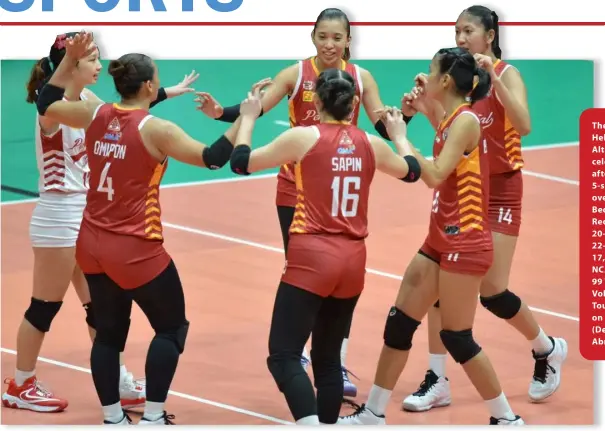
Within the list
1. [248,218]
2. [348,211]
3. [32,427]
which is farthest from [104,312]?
[248,218]

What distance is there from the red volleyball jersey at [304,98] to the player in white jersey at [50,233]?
718mm

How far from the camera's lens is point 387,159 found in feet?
24.2

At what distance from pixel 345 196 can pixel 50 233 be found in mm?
2244

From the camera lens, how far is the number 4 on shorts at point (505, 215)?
8.75m

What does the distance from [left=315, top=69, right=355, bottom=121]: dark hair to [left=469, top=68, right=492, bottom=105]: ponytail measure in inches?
34.5

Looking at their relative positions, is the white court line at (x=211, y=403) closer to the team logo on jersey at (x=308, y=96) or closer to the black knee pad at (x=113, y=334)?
the black knee pad at (x=113, y=334)

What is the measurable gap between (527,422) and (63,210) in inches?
130

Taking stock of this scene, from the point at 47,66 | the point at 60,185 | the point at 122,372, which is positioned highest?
the point at 47,66

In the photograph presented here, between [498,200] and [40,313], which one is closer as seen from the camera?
[40,313]

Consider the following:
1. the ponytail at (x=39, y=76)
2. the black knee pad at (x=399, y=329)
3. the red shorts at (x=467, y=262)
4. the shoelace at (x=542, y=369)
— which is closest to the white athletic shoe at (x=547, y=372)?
the shoelace at (x=542, y=369)

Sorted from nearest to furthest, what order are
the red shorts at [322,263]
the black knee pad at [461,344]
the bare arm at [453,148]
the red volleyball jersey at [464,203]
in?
the red shorts at [322,263]
the bare arm at [453,148]
the red volleyball jersey at [464,203]
the black knee pad at [461,344]

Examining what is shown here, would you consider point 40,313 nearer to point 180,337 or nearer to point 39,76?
point 180,337

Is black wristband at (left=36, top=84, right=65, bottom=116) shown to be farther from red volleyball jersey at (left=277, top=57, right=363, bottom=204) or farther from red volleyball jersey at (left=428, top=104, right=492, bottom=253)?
red volleyball jersey at (left=428, top=104, right=492, bottom=253)

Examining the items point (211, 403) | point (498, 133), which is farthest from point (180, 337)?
point (498, 133)
